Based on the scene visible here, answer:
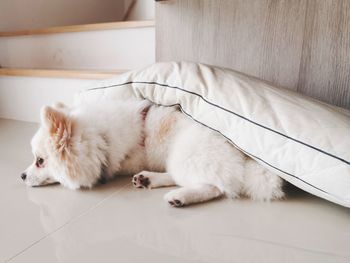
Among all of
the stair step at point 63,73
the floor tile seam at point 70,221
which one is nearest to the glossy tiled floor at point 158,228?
the floor tile seam at point 70,221

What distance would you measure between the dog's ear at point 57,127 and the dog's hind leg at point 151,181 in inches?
11.0

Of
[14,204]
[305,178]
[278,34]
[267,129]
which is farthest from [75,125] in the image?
[278,34]

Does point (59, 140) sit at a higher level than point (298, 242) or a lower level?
higher

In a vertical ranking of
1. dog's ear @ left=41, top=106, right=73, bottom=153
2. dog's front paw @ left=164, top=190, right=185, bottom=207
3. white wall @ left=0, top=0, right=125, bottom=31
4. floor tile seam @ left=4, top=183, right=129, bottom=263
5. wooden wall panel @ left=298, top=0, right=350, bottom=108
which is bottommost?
floor tile seam @ left=4, top=183, right=129, bottom=263

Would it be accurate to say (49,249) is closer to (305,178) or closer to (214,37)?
(305,178)

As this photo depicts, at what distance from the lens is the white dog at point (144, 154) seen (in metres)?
0.96

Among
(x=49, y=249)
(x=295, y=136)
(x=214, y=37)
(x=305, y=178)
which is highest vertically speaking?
(x=214, y=37)

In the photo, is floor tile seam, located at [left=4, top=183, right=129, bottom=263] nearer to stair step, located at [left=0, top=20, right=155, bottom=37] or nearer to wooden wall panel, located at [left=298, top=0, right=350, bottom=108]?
wooden wall panel, located at [left=298, top=0, right=350, bottom=108]

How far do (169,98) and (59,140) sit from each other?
1.40ft

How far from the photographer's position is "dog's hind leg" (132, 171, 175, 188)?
1092 mm

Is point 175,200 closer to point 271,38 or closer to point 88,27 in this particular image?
point 271,38

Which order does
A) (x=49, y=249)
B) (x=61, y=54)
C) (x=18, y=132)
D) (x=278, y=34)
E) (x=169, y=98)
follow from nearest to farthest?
(x=49, y=249)
(x=169, y=98)
(x=278, y=34)
(x=18, y=132)
(x=61, y=54)

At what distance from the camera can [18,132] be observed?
73.8 inches

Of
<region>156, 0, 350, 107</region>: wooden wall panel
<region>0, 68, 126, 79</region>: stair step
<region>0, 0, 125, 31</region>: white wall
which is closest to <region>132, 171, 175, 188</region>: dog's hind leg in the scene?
<region>156, 0, 350, 107</region>: wooden wall panel
